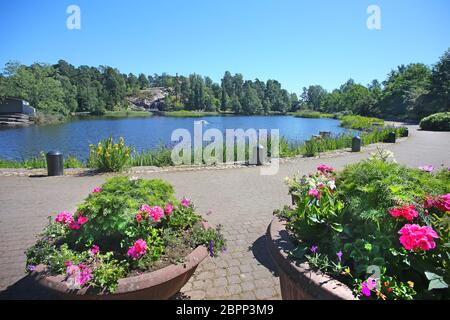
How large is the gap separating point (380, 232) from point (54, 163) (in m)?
8.58

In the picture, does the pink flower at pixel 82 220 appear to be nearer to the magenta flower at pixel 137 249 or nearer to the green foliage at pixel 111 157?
the magenta flower at pixel 137 249

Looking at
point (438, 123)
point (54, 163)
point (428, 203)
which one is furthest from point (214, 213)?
point (438, 123)

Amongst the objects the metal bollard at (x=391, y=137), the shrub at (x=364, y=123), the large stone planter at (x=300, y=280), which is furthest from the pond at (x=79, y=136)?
the large stone planter at (x=300, y=280)

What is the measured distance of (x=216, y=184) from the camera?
7.43 metres

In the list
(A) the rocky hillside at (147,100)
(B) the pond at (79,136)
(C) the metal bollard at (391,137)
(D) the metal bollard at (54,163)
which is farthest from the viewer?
(A) the rocky hillside at (147,100)

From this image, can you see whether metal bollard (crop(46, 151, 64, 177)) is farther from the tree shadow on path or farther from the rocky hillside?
the rocky hillside

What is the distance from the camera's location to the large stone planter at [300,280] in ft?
5.58

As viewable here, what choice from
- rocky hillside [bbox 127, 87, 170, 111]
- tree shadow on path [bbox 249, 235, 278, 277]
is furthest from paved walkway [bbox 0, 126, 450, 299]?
rocky hillside [bbox 127, 87, 170, 111]

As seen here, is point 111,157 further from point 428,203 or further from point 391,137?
point 391,137

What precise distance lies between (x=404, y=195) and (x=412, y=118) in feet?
154

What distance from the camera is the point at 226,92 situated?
106 metres

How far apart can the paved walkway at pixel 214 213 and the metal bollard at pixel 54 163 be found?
309 millimetres

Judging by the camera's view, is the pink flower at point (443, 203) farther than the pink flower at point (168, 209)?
No
